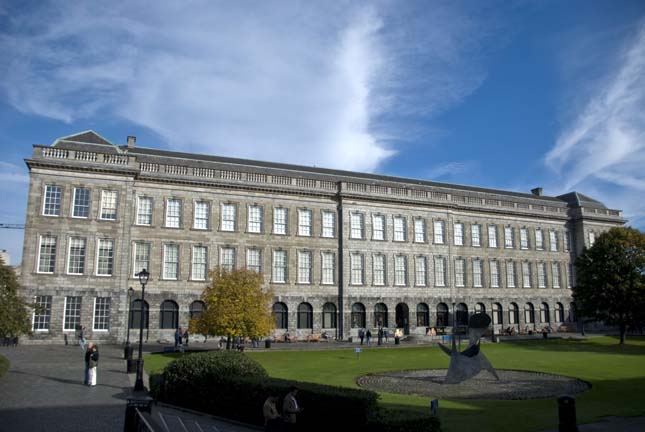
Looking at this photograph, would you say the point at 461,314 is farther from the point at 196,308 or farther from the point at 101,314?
the point at 101,314

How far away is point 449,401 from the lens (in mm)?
20000

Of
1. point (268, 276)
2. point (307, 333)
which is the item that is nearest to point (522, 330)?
point (307, 333)

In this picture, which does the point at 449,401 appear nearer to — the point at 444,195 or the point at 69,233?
the point at 69,233

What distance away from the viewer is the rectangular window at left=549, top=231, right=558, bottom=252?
69.4 metres

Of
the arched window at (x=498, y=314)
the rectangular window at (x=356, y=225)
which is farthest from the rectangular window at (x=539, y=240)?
the rectangular window at (x=356, y=225)

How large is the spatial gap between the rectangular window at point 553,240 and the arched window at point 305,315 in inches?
1429

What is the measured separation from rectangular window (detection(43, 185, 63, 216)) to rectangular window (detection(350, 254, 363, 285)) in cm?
2862

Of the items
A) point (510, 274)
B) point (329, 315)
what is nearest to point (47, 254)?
point (329, 315)

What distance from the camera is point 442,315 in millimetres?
59406

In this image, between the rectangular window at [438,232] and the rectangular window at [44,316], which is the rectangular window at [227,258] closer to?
the rectangular window at [44,316]

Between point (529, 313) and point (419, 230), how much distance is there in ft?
64.6

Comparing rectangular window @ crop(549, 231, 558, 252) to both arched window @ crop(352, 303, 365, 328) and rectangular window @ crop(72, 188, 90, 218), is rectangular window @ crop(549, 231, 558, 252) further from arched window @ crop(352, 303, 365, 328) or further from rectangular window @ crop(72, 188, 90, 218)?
rectangular window @ crop(72, 188, 90, 218)

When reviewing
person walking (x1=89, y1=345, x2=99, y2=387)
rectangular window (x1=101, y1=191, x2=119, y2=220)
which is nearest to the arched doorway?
rectangular window (x1=101, y1=191, x2=119, y2=220)

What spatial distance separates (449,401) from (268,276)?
3304 cm
